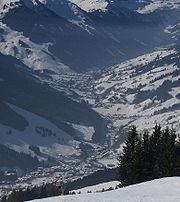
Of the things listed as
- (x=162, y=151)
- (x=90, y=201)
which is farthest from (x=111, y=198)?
(x=162, y=151)

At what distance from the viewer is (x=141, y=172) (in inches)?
3676

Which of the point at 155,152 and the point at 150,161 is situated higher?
the point at 155,152

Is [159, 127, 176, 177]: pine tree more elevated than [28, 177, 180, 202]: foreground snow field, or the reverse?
[159, 127, 176, 177]: pine tree

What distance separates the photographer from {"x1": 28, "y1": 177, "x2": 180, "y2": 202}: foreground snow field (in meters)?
63.6

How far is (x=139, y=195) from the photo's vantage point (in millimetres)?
65688

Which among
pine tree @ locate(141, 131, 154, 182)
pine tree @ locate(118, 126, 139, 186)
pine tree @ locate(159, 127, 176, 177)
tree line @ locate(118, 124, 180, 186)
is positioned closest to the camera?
pine tree @ locate(159, 127, 176, 177)

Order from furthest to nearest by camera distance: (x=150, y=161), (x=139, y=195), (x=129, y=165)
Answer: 1. (x=150, y=161)
2. (x=129, y=165)
3. (x=139, y=195)

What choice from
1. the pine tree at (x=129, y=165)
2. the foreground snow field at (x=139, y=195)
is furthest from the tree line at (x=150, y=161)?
the foreground snow field at (x=139, y=195)

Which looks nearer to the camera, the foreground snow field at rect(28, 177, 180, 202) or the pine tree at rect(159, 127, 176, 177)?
the foreground snow field at rect(28, 177, 180, 202)

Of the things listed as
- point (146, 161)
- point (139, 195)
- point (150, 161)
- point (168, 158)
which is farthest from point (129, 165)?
point (139, 195)

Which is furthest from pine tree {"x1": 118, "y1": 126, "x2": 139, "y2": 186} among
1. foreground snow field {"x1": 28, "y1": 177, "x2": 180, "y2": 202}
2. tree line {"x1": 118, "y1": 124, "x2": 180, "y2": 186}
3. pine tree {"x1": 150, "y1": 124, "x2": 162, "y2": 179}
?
foreground snow field {"x1": 28, "y1": 177, "x2": 180, "y2": 202}

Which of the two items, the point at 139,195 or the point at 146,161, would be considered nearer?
the point at 139,195

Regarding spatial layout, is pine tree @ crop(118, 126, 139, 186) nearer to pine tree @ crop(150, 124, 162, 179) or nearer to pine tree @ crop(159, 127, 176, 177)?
pine tree @ crop(150, 124, 162, 179)

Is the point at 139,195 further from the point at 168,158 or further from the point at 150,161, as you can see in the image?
the point at 150,161
